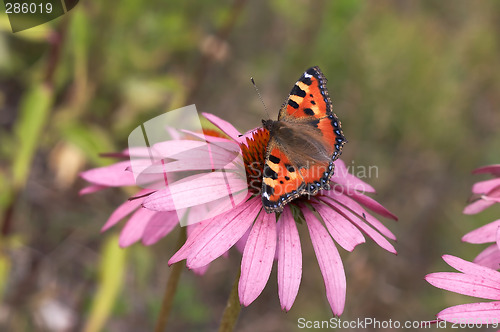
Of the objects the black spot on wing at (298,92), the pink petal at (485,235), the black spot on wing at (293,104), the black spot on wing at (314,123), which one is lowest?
the pink petal at (485,235)

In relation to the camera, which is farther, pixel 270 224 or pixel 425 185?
pixel 425 185

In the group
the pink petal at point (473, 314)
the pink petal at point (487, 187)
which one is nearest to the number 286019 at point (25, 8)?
the pink petal at point (487, 187)

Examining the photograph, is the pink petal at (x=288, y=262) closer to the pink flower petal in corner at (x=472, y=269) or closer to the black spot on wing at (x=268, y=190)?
the black spot on wing at (x=268, y=190)

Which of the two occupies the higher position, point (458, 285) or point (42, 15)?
point (42, 15)

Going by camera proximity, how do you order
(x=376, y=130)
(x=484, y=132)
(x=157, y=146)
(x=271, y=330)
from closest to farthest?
(x=157, y=146) → (x=271, y=330) → (x=376, y=130) → (x=484, y=132)

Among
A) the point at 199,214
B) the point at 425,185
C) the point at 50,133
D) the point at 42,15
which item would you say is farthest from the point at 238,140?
the point at 425,185

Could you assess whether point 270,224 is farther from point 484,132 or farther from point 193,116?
point 484,132

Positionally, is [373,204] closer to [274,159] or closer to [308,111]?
[274,159]
